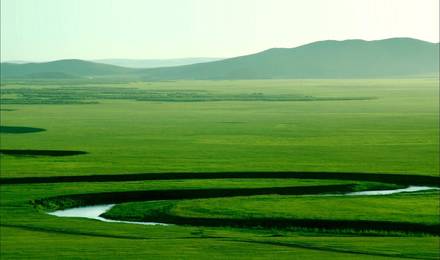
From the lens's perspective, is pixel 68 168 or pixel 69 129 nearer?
pixel 68 168

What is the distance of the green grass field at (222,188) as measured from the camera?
28984 millimetres

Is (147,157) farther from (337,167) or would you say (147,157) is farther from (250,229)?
(250,229)

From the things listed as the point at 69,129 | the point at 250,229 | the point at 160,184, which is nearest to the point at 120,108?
the point at 69,129

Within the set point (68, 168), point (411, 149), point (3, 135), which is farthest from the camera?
point (3, 135)

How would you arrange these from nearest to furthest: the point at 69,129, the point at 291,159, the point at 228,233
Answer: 1. the point at 228,233
2. the point at 291,159
3. the point at 69,129

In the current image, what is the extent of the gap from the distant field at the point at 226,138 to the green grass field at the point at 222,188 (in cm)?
14

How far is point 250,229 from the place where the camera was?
3338 centimetres

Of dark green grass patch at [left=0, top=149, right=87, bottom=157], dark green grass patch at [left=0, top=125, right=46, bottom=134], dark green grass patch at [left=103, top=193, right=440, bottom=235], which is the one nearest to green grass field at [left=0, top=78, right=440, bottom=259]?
dark green grass patch at [left=103, top=193, right=440, bottom=235]

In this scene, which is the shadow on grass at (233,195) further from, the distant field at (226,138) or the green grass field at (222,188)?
the distant field at (226,138)

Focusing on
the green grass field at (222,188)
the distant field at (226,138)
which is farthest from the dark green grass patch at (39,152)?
the distant field at (226,138)

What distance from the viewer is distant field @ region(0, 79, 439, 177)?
51.0 metres

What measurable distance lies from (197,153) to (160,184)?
573 inches

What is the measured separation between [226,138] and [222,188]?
27.6 metres

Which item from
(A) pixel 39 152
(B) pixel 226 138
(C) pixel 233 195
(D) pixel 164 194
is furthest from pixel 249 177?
(B) pixel 226 138
